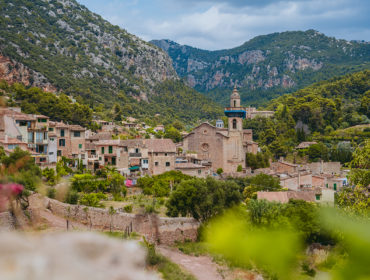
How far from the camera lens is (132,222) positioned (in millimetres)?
19219

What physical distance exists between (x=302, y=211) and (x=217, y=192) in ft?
19.8

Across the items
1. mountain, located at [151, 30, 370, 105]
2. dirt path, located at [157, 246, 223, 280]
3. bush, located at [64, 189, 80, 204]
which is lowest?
dirt path, located at [157, 246, 223, 280]

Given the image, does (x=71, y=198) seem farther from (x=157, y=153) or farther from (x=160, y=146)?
(x=160, y=146)

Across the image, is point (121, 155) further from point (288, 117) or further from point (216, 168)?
point (288, 117)

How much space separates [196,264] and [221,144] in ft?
73.9

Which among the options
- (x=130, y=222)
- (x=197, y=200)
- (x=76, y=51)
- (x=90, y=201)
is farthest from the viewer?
(x=76, y=51)

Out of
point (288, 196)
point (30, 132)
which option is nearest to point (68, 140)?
point (30, 132)

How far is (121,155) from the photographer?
30.8m

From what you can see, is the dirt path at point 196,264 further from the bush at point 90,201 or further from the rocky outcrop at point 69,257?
the rocky outcrop at point 69,257

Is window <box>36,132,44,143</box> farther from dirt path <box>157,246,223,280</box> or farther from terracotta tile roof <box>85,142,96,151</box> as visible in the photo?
dirt path <box>157,246,223,280</box>

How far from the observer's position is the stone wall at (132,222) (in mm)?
19234

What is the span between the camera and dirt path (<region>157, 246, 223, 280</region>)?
53.0 feet

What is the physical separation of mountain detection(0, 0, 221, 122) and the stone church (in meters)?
27.8

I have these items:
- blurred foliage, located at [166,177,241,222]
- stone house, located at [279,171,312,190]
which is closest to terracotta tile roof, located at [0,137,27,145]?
blurred foliage, located at [166,177,241,222]
